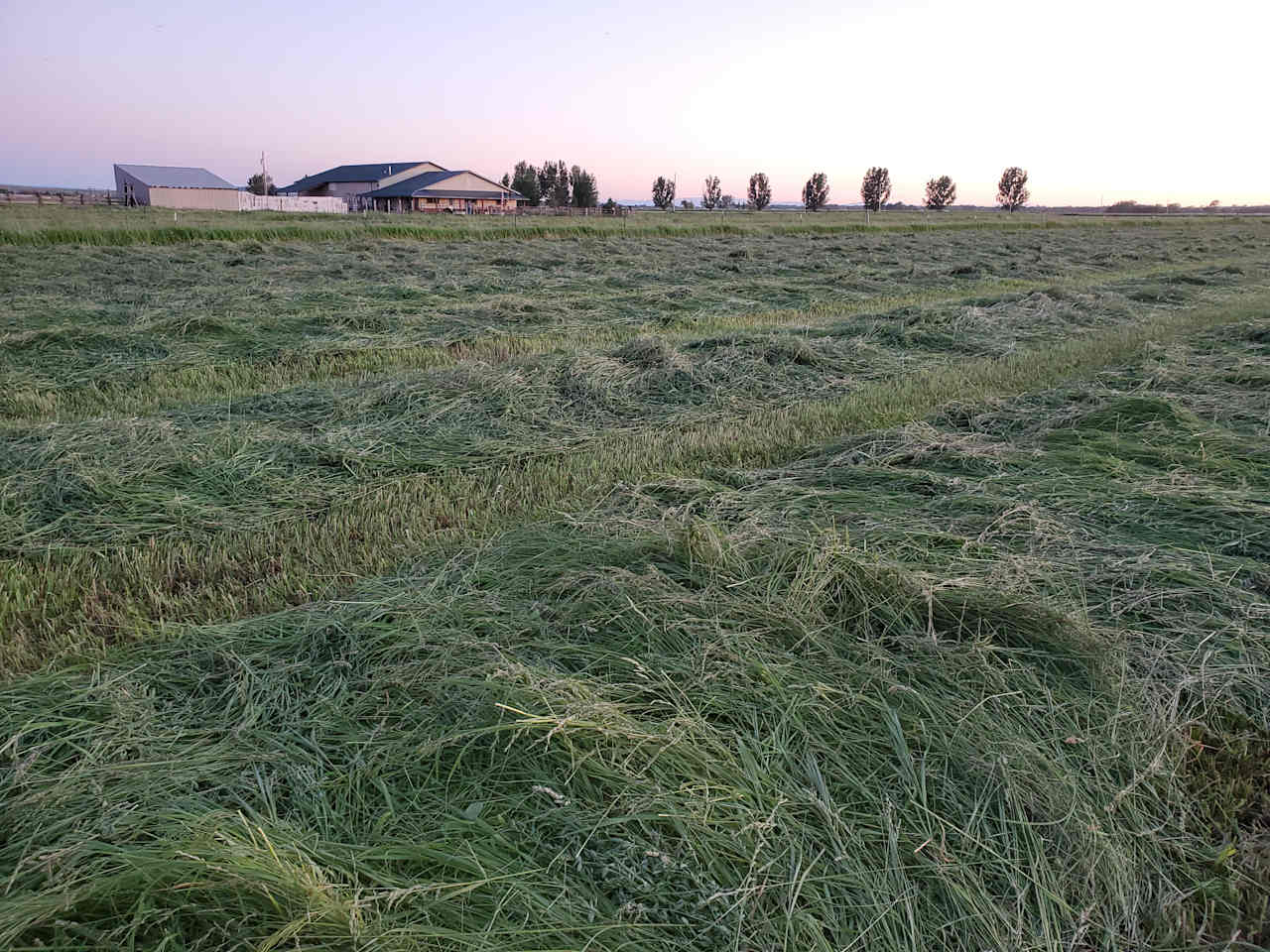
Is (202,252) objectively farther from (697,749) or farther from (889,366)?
(697,749)

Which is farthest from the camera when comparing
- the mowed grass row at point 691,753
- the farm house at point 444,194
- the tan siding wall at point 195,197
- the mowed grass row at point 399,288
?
the farm house at point 444,194

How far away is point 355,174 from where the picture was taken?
253ft

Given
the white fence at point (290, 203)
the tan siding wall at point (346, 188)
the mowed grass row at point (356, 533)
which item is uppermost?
the tan siding wall at point (346, 188)

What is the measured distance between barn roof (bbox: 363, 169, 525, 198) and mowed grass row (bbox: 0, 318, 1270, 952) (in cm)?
6834

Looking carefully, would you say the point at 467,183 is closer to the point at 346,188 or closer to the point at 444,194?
the point at 444,194

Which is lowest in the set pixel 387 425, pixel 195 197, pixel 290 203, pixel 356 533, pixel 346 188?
pixel 356 533

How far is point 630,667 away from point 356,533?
8.23ft

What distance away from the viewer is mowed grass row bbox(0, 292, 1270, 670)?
12.2 feet

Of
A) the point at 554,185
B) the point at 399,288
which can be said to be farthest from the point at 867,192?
the point at 399,288

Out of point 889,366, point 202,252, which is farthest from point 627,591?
point 202,252

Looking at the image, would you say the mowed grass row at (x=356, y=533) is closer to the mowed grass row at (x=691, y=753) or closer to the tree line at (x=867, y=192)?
the mowed grass row at (x=691, y=753)

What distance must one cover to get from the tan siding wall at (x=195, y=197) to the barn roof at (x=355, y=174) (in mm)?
13860

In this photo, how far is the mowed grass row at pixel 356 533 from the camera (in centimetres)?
371

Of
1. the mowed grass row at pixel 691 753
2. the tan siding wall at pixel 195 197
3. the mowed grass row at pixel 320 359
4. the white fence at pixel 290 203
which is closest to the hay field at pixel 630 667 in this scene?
the mowed grass row at pixel 691 753
